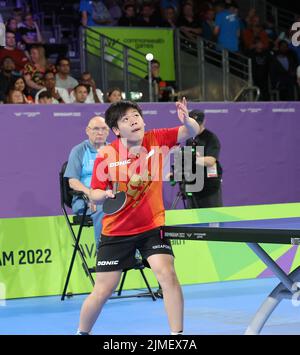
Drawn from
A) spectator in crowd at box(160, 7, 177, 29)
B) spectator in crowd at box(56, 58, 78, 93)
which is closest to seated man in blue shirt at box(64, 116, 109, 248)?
spectator in crowd at box(56, 58, 78, 93)

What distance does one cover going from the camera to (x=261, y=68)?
1670 cm

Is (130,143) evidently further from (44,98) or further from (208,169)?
(44,98)

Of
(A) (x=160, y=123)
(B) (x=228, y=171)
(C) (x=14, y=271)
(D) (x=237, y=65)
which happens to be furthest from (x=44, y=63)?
(C) (x=14, y=271)

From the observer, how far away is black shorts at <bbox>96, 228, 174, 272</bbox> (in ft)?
19.8

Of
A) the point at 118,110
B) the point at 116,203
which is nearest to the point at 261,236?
the point at 116,203

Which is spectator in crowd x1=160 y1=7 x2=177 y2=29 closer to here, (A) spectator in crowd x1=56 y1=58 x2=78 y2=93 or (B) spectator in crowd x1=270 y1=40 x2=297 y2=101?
(B) spectator in crowd x1=270 y1=40 x2=297 y2=101

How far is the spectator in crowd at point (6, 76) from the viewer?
12.8m

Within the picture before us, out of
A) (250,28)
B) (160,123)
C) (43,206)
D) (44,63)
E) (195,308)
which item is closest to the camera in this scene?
(195,308)

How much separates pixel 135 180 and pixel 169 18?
1103cm

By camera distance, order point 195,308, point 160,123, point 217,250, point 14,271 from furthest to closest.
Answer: point 160,123 → point 217,250 → point 14,271 → point 195,308

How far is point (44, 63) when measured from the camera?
14.0 meters

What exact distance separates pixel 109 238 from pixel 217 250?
4.27m

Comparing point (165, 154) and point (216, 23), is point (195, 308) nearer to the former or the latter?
point (165, 154)

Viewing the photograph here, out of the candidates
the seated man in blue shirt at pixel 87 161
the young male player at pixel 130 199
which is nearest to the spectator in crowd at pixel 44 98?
the seated man in blue shirt at pixel 87 161
